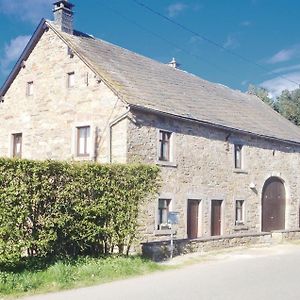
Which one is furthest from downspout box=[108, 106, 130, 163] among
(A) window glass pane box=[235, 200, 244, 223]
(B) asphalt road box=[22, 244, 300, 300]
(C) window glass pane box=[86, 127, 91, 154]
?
(A) window glass pane box=[235, 200, 244, 223]

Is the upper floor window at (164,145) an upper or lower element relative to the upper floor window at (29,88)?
lower

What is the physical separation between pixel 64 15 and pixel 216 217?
11.8 metres

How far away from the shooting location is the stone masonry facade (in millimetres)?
18062

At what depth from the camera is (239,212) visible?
2322 cm

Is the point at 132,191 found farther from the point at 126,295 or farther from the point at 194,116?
the point at 194,116

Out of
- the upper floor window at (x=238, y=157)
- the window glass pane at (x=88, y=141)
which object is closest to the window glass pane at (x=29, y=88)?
the window glass pane at (x=88, y=141)

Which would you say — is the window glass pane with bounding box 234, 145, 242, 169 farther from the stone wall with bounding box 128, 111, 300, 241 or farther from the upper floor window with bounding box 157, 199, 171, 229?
the upper floor window with bounding box 157, 199, 171, 229

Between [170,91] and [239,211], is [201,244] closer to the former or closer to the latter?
[239,211]

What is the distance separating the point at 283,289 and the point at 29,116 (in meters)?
15.0

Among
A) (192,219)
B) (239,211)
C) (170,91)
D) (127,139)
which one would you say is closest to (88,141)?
(127,139)

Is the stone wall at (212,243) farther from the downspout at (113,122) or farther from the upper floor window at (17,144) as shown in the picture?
the upper floor window at (17,144)

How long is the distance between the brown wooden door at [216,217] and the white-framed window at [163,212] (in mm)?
3278

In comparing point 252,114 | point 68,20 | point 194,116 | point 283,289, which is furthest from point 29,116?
point 283,289

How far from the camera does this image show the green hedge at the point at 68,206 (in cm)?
1062
